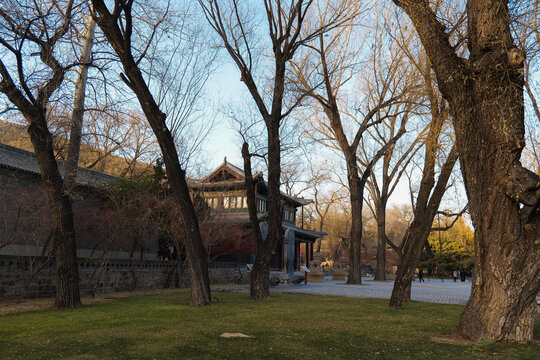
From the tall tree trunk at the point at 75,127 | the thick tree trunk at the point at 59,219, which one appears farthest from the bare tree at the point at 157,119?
the thick tree trunk at the point at 59,219

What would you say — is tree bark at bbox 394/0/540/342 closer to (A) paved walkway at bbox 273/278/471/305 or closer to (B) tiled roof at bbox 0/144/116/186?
(A) paved walkway at bbox 273/278/471/305

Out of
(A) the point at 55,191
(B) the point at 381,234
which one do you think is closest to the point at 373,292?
(B) the point at 381,234

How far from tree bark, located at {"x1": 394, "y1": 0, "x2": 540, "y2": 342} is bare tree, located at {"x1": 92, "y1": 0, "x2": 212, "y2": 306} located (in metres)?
5.80

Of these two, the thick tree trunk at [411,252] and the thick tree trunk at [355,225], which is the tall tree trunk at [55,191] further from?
the thick tree trunk at [355,225]

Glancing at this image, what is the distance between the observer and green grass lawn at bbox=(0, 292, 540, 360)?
4.70m

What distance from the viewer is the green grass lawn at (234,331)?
4.70m

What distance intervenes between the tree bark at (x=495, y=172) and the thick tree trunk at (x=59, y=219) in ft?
25.1

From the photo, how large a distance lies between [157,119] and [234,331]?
5151 mm

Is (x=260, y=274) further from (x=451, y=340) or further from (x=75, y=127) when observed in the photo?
(x=451, y=340)

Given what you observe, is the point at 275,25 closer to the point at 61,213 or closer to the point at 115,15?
the point at 115,15

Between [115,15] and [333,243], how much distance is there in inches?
1881

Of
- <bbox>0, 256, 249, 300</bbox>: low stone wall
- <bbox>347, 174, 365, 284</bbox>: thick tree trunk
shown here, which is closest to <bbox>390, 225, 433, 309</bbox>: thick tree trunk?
<bbox>0, 256, 249, 300</bbox>: low stone wall

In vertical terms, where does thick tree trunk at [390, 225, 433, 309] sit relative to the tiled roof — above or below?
below

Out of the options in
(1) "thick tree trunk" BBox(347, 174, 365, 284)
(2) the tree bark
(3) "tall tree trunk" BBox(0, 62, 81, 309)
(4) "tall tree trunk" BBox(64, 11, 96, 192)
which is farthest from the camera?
(1) "thick tree trunk" BBox(347, 174, 365, 284)
